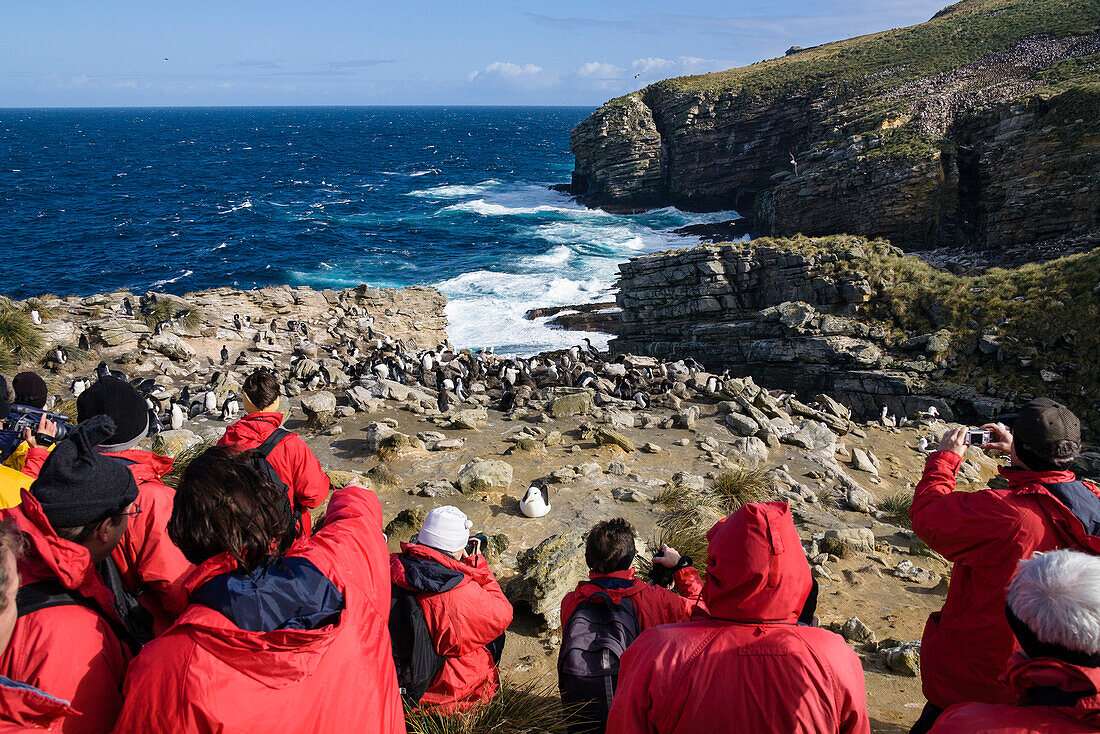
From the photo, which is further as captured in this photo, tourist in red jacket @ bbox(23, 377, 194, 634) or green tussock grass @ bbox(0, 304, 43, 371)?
green tussock grass @ bbox(0, 304, 43, 371)

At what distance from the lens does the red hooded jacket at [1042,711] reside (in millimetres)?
1782

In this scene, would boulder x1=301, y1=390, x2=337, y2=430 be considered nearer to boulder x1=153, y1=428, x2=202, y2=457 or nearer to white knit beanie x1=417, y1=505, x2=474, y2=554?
boulder x1=153, y1=428, x2=202, y2=457

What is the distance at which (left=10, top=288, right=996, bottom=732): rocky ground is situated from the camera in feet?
18.4

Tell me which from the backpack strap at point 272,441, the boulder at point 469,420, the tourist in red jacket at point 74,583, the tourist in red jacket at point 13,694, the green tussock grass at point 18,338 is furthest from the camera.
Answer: the green tussock grass at point 18,338

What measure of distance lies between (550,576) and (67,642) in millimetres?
3686

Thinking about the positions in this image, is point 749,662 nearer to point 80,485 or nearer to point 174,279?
point 80,485

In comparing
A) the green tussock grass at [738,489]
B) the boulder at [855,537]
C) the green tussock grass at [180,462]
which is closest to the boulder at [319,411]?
the green tussock grass at [180,462]

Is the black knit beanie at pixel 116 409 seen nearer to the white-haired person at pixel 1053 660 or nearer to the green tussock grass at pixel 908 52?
the white-haired person at pixel 1053 660

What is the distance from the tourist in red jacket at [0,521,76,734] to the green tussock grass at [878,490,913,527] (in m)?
9.04

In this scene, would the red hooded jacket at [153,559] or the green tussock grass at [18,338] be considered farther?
the green tussock grass at [18,338]

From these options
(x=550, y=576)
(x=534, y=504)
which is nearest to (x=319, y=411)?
(x=534, y=504)

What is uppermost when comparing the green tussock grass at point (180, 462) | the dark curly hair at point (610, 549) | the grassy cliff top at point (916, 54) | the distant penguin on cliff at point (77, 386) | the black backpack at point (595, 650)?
the grassy cliff top at point (916, 54)

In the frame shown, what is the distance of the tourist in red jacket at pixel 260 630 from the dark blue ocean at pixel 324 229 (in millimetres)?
25373

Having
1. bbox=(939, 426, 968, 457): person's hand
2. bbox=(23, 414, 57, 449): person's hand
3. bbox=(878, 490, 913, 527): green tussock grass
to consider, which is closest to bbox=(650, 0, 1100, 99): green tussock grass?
bbox=(878, 490, 913, 527): green tussock grass
